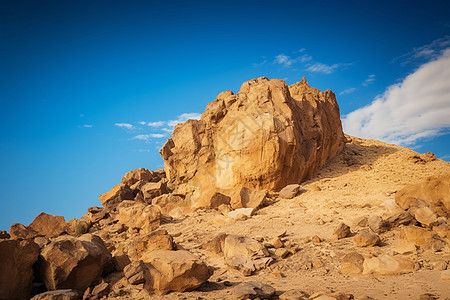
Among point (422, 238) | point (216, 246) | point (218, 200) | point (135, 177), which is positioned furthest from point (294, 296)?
point (135, 177)

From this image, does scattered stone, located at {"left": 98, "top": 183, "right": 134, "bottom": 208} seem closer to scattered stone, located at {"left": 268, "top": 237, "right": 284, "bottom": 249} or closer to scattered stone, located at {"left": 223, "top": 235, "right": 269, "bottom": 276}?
scattered stone, located at {"left": 223, "top": 235, "right": 269, "bottom": 276}

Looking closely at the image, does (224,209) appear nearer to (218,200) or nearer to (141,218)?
(218,200)

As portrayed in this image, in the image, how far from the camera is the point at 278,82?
14.6 metres

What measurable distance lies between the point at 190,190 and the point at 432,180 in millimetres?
8776

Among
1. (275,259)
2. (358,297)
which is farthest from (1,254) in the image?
(358,297)

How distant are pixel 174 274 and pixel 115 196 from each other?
10.8 meters

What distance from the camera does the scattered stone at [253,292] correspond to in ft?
14.4

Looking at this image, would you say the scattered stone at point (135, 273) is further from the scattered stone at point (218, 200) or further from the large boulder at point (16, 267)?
the scattered stone at point (218, 200)

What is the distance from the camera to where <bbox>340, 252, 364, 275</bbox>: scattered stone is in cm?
569

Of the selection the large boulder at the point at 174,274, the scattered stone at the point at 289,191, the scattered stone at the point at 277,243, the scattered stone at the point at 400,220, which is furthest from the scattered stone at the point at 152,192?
the scattered stone at the point at 400,220

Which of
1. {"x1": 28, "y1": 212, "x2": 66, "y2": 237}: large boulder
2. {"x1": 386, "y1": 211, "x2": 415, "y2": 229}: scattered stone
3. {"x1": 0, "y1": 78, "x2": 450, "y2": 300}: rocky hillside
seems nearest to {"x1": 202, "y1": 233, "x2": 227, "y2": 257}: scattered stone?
{"x1": 0, "y1": 78, "x2": 450, "y2": 300}: rocky hillside

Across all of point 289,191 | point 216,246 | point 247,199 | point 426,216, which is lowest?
point 216,246

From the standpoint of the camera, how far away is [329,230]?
810 centimetres

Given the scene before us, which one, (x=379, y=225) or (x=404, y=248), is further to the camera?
(x=379, y=225)
